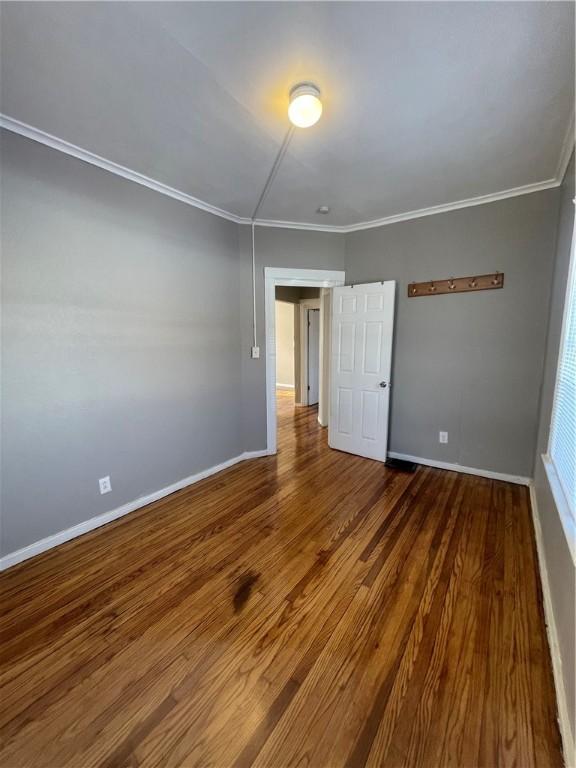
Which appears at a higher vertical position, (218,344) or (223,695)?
(218,344)

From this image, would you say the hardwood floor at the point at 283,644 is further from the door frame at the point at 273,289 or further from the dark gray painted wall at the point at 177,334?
the door frame at the point at 273,289

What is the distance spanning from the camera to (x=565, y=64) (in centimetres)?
142

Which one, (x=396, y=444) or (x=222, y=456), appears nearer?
(x=222, y=456)

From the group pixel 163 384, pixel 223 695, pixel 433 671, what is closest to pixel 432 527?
pixel 433 671

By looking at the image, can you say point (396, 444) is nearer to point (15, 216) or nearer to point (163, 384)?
point (163, 384)

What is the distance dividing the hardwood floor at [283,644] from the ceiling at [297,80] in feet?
8.69

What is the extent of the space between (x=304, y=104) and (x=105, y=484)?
9.04 feet

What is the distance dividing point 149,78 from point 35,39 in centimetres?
44

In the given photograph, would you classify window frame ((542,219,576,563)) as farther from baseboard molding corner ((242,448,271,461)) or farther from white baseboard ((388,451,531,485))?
baseboard molding corner ((242,448,271,461))

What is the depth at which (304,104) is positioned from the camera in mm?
1545

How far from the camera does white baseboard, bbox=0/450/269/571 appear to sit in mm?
1943

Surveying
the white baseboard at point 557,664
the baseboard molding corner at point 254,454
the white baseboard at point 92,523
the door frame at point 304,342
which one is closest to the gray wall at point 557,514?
the white baseboard at point 557,664

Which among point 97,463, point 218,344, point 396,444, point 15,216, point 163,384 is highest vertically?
point 15,216

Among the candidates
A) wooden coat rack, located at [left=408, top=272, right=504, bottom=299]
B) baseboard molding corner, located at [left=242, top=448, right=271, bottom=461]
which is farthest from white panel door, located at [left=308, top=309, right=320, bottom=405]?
wooden coat rack, located at [left=408, top=272, right=504, bottom=299]
